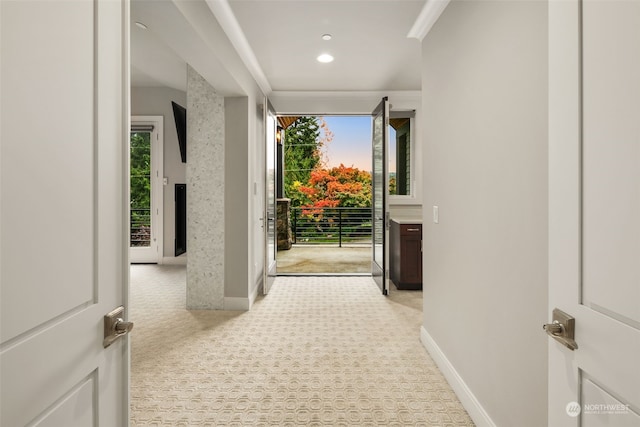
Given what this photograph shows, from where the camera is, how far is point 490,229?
5.68 feet

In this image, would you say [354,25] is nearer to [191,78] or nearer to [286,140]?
[191,78]

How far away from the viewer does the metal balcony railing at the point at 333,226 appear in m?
8.73

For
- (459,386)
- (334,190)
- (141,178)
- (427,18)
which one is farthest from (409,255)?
(334,190)

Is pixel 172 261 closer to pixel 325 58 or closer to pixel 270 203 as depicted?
pixel 270 203

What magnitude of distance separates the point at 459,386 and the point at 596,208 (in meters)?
1.68

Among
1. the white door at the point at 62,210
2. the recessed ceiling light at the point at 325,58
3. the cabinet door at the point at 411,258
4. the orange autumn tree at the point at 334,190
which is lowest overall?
the cabinet door at the point at 411,258

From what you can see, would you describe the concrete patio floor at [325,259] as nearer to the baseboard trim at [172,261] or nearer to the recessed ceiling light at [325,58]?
the baseboard trim at [172,261]

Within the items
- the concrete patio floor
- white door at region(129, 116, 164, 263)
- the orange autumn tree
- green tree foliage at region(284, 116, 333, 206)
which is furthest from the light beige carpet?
green tree foliage at region(284, 116, 333, 206)

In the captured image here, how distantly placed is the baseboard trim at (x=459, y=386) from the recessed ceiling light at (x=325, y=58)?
2788mm

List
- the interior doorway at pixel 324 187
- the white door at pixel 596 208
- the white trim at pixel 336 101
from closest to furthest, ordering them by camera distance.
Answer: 1. the white door at pixel 596 208
2. the white trim at pixel 336 101
3. the interior doorway at pixel 324 187

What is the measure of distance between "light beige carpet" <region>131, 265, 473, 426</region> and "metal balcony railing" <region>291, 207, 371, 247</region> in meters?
4.66

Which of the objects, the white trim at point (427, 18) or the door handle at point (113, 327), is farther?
the white trim at point (427, 18)

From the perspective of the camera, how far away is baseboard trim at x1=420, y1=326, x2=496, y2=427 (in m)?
1.80
